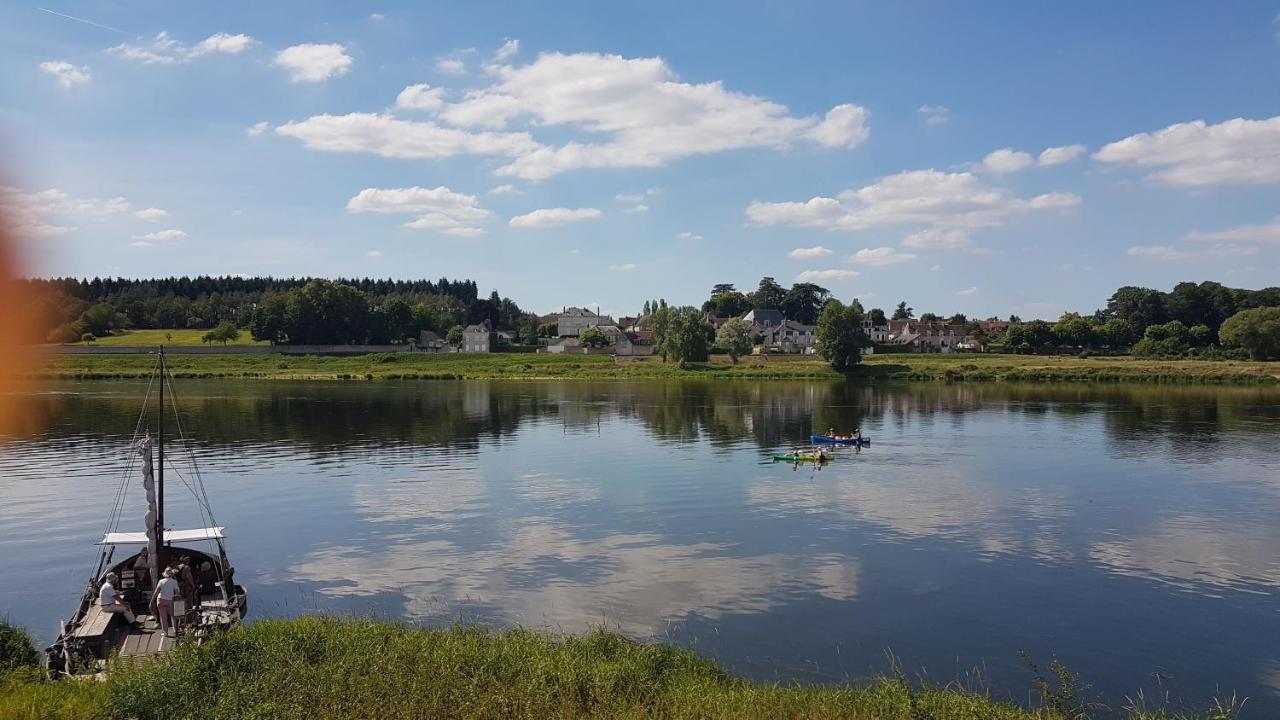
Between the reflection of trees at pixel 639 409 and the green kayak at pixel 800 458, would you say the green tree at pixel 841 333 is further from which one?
the green kayak at pixel 800 458

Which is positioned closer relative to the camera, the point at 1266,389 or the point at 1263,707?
the point at 1263,707

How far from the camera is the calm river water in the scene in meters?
26.5

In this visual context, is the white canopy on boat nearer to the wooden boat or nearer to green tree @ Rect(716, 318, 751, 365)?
the wooden boat

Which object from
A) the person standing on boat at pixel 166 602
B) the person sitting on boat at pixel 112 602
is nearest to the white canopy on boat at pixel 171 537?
the person sitting on boat at pixel 112 602

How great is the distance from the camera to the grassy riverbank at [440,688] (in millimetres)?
17812

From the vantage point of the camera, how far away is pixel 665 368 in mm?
174750

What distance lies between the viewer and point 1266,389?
132625 millimetres

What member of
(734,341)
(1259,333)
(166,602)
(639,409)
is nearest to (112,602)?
(166,602)

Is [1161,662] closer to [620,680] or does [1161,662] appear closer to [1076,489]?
[620,680]

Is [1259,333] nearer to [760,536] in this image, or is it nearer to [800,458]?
[800,458]

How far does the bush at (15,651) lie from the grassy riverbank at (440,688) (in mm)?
1824

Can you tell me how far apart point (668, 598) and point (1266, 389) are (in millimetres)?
138026

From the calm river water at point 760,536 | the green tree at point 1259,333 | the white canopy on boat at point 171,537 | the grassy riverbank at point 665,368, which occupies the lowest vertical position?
the calm river water at point 760,536

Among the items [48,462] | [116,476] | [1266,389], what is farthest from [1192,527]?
[1266,389]
